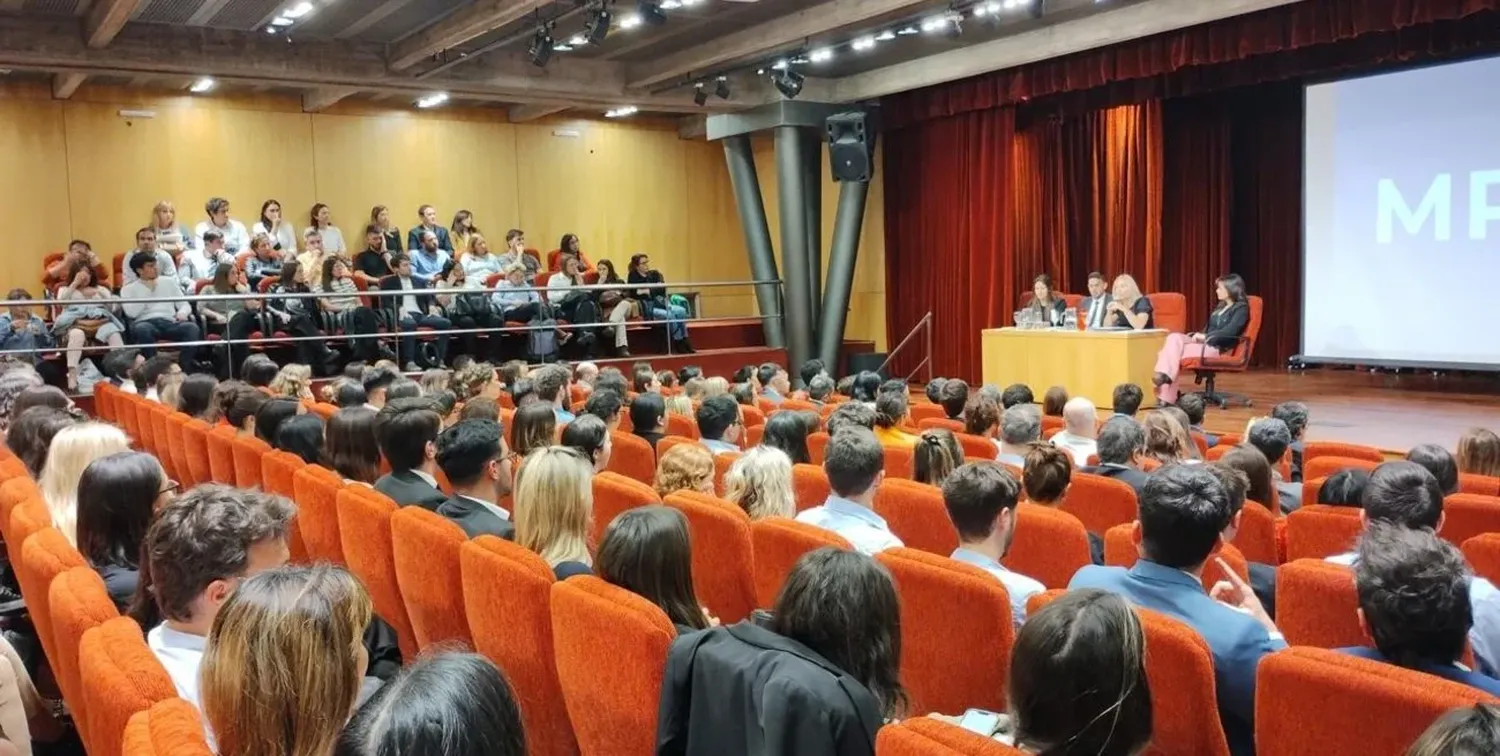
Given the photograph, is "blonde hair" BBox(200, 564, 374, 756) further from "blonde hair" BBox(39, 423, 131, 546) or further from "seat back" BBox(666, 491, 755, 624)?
"blonde hair" BBox(39, 423, 131, 546)

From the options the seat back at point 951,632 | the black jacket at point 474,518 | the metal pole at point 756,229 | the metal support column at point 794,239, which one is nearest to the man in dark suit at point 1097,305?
the metal support column at point 794,239

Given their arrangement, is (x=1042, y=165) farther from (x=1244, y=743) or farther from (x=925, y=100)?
(x=1244, y=743)

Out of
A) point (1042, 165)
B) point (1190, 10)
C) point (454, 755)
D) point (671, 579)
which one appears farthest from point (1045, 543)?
point (1042, 165)

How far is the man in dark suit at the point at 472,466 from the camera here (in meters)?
3.07

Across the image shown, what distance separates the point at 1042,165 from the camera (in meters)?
11.2

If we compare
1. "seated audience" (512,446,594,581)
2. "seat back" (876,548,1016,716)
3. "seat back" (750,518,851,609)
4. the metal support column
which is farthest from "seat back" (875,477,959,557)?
the metal support column

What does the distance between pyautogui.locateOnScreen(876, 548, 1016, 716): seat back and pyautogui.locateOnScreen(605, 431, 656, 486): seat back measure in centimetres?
230

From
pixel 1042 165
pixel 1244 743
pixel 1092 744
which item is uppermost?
pixel 1042 165

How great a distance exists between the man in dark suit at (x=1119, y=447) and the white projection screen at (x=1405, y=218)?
233 inches

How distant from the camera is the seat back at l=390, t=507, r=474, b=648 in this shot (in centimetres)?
243

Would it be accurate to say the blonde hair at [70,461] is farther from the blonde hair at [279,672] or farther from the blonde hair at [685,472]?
the blonde hair at [279,672]

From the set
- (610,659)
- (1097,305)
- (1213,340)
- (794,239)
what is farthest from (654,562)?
(794,239)

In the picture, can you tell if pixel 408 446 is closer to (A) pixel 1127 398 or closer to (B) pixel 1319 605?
(B) pixel 1319 605

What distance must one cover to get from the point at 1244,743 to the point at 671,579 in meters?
1.07
